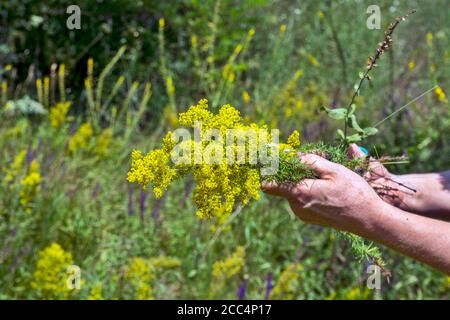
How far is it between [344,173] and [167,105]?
8.31 ft

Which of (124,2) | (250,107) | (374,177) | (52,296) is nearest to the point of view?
(374,177)

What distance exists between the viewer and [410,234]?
4.21 ft

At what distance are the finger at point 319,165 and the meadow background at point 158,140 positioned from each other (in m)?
0.34

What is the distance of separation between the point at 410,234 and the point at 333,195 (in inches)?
8.8

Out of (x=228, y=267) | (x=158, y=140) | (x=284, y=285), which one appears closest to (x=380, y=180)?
(x=284, y=285)

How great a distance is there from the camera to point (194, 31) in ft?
13.2

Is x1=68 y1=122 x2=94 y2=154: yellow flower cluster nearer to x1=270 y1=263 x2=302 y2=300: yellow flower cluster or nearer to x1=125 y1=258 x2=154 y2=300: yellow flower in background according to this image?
x1=125 y1=258 x2=154 y2=300: yellow flower in background

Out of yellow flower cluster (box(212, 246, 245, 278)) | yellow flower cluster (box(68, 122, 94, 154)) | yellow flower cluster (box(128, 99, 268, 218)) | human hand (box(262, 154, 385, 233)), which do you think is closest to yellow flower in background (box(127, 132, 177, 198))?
yellow flower cluster (box(128, 99, 268, 218))

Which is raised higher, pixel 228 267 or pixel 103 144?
pixel 103 144

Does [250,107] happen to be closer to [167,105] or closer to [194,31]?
[167,105]

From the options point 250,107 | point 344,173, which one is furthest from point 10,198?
point 344,173

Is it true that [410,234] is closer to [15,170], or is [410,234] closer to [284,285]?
[284,285]

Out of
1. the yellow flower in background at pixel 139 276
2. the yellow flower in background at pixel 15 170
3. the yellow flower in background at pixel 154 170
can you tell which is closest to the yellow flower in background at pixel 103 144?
the yellow flower in background at pixel 15 170

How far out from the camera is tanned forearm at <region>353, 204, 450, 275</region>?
4.05ft
